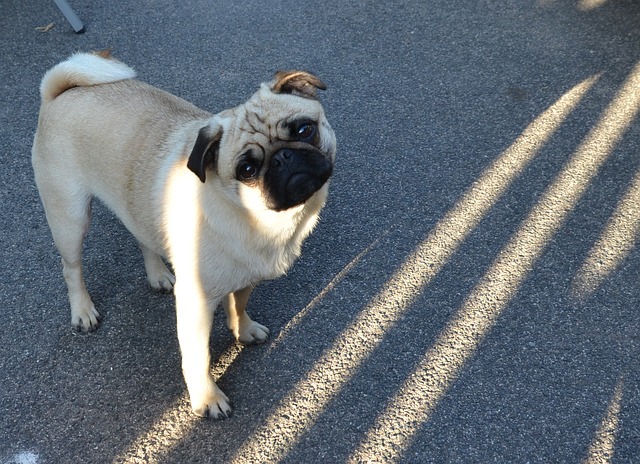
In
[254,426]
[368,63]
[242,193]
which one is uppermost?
[242,193]

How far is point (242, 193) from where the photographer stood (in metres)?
2.31

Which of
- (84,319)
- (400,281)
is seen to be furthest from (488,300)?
(84,319)

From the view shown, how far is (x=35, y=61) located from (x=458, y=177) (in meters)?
3.31

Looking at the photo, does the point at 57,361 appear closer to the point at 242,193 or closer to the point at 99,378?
the point at 99,378

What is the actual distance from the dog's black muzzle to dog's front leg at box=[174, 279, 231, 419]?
1.60 ft

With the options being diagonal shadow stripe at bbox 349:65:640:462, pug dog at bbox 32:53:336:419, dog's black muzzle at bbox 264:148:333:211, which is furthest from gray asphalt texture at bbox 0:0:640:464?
dog's black muzzle at bbox 264:148:333:211

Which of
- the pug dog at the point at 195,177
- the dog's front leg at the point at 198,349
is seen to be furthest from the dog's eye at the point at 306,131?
the dog's front leg at the point at 198,349

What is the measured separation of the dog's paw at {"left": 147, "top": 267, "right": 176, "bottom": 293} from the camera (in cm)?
320

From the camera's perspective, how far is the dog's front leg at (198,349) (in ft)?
8.09

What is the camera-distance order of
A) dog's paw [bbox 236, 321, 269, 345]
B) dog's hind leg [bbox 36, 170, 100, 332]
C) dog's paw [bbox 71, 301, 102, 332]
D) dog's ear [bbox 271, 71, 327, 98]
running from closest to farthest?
dog's ear [bbox 271, 71, 327, 98]
dog's hind leg [bbox 36, 170, 100, 332]
dog's paw [bbox 236, 321, 269, 345]
dog's paw [bbox 71, 301, 102, 332]

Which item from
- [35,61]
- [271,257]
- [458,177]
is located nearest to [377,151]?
[458,177]

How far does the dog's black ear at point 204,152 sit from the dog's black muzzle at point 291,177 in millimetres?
201

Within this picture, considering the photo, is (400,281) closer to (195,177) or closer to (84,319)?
(195,177)

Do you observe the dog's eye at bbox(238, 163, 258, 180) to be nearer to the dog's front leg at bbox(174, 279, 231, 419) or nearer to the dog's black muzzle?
the dog's black muzzle
